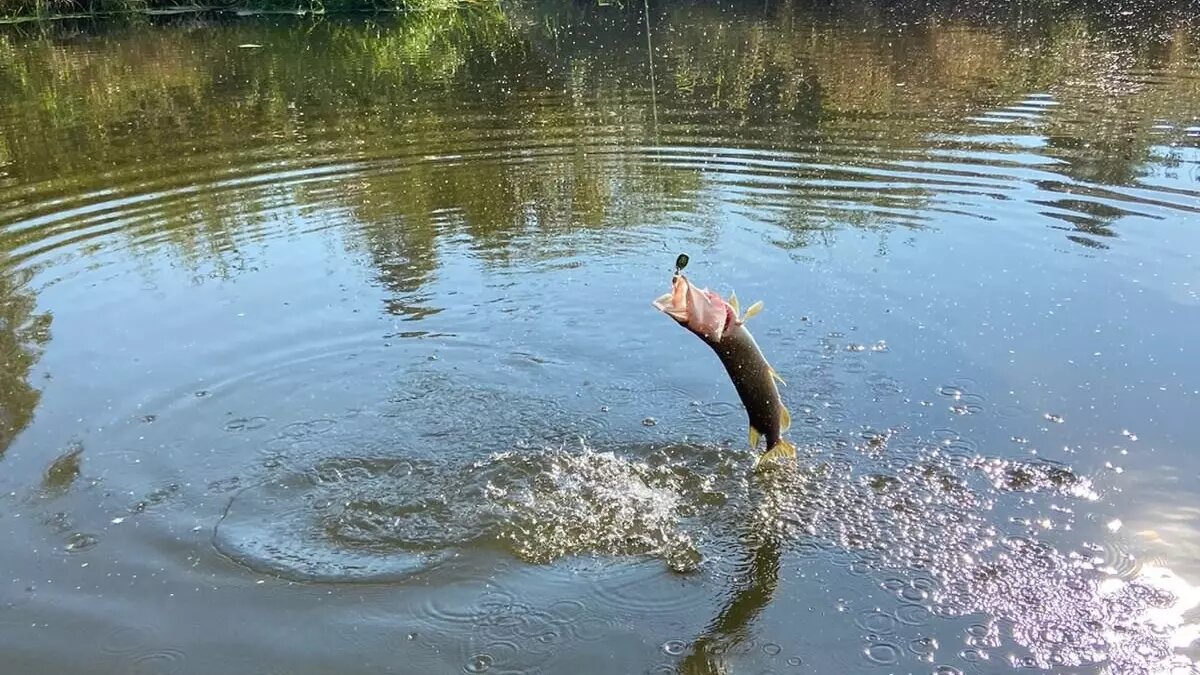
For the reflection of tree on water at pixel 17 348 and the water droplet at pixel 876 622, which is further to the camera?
the reflection of tree on water at pixel 17 348

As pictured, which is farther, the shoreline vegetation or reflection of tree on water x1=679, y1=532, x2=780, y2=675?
the shoreline vegetation

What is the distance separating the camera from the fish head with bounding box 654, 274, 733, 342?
4.07m

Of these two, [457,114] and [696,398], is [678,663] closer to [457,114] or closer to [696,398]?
[696,398]

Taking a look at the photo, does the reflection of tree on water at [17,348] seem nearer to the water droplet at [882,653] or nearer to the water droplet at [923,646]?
the water droplet at [882,653]

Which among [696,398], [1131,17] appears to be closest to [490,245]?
[696,398]

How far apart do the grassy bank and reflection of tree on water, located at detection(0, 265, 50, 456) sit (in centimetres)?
2293

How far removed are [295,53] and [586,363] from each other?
18165 millimetres

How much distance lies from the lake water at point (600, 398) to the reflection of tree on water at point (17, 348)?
0.04 m

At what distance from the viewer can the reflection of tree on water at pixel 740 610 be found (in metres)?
4.05

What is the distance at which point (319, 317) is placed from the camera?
744 centimetres

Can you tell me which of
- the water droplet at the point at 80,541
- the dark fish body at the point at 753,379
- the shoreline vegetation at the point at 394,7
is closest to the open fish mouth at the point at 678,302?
the dark fish body at the point at 753,379

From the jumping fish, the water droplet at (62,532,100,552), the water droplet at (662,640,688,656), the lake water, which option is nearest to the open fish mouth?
the jumping fish

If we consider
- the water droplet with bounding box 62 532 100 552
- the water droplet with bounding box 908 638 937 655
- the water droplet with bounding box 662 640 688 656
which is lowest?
the water droplet with bounding box 908 638 937 655

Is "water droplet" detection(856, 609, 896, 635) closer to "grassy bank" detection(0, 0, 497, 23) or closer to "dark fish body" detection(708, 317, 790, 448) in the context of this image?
"dark fish body" detection(708, 317, 790, 448)
